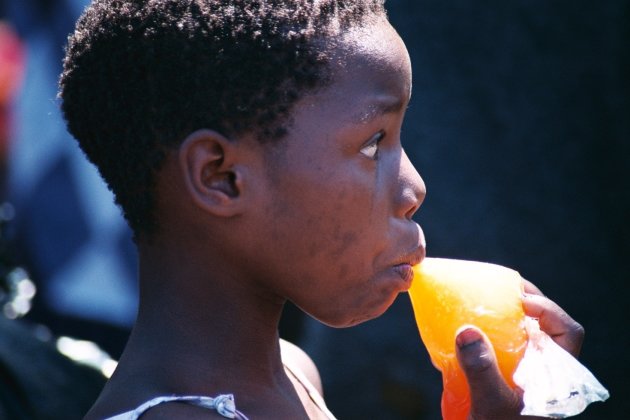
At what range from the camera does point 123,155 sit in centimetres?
186

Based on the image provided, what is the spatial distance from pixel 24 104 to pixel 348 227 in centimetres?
388

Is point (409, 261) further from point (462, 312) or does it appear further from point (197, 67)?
point (197, 67)

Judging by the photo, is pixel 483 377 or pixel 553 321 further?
pixel 553 321

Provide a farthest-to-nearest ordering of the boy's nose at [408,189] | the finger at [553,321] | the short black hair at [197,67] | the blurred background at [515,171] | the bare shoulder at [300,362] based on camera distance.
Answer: the blurred background at [515,171] → the bare shoulder at [300,362] → the finger at [553,321] → the boy's nose at [408,189] → the short black hair at [197,67]

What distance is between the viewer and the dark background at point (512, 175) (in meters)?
4.02

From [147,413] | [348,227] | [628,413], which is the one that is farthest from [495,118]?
[147,413]

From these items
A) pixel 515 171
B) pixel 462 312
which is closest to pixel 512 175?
pixel 515 171

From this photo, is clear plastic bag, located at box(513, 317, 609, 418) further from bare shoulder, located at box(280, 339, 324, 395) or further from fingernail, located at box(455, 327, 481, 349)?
bare shoulder, located at box(280, 339, 324, 395)

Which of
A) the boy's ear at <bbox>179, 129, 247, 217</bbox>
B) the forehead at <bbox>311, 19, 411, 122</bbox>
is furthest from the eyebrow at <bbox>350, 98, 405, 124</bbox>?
the boy's ear at <bbox>179, 129, 247, 217</bbox>

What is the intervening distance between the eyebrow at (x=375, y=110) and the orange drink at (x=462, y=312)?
13.9 inches

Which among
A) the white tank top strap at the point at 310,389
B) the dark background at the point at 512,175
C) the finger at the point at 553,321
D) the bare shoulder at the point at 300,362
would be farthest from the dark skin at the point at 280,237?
the dark background at the point at 512,175

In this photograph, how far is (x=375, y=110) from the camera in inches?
70.4

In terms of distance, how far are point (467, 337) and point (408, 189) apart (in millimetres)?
311

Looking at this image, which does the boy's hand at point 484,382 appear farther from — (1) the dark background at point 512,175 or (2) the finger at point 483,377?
(1) the dark background at point 512,175
